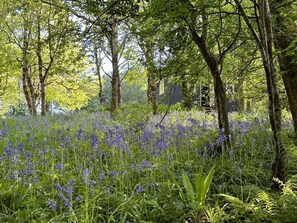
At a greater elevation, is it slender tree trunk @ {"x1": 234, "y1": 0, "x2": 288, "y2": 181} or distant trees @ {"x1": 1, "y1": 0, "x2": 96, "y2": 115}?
distant trees @ {"x1": 1, "y1": 0, "x2": 96, "y2": 115}

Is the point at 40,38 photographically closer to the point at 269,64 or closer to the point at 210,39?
the point at 210,39

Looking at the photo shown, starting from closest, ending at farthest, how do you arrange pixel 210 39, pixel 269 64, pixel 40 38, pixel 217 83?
pixel 269 64, pixel 217 83, pixel 210 39, pixel 40 38

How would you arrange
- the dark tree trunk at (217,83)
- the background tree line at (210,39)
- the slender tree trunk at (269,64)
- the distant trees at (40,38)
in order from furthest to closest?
the distant trees at (40,38)
the dark tree trunk at (217,83)
the background tree line at (210,39)
the slender tree trunk at (269,64)

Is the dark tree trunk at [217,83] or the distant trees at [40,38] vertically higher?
the distant trees at [40,38]

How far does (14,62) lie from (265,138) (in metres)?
13.7

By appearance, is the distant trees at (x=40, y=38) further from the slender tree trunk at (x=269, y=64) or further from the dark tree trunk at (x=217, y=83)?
the slender tree trunk at (x=269, y=64)

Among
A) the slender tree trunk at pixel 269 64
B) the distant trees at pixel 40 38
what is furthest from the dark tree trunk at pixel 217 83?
the distant trees at pixel 40 38

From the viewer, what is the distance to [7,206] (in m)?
2.60

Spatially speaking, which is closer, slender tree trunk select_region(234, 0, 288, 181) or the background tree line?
slender tree trunk select_region(234, 0, 288, 181)

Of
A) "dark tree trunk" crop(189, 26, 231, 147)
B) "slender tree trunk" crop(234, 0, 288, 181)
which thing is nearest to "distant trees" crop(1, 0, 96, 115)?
"dark tree trunk" crop(189, 26, 231, 147)

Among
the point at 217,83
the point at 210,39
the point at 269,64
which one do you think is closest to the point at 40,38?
the point at 210,39

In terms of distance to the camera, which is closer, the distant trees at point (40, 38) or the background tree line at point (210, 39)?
the background tree line at point (210, 39)

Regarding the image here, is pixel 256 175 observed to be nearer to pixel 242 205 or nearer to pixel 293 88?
pixel 242 205

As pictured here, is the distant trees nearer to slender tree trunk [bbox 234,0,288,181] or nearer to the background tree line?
the background tree line
